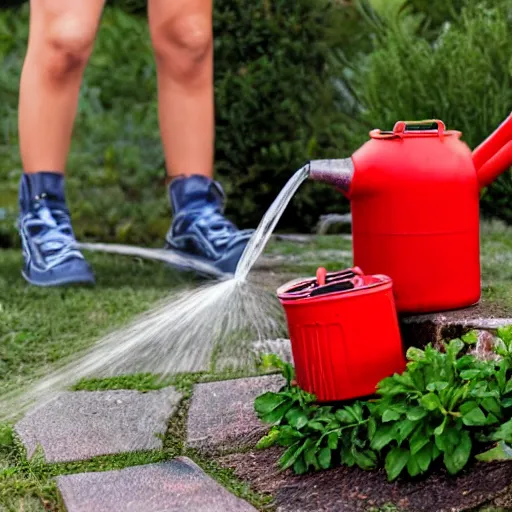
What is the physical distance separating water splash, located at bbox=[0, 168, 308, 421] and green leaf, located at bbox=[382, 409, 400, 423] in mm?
543

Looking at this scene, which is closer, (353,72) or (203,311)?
(203,311)

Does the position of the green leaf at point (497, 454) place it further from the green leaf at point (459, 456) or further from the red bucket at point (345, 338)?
the red bucket at point (345, 338)

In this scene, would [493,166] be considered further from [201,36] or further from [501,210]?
[501,210]

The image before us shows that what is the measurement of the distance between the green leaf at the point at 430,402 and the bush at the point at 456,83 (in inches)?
78.8

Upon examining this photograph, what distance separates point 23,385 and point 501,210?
2.01 metres

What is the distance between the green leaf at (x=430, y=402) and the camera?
A: 4.77 ft

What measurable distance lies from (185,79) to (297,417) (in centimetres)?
177

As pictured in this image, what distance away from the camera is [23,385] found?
6.89 ft

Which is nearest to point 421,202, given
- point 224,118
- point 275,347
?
point 275,347

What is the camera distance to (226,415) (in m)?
1.90

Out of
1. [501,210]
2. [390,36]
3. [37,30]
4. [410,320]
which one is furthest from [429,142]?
[390,36]

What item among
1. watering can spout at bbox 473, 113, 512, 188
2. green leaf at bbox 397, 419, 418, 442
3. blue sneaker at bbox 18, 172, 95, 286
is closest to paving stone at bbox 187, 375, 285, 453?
green leaf at bbox 397, 419, 418, 442

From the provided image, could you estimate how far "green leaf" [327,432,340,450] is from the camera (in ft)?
5.16

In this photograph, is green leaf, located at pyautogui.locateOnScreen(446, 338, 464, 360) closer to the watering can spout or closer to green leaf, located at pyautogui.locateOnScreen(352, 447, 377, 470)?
green leaf, located at pyautogui.locateOnScreen(352, 447, 377, 470)
